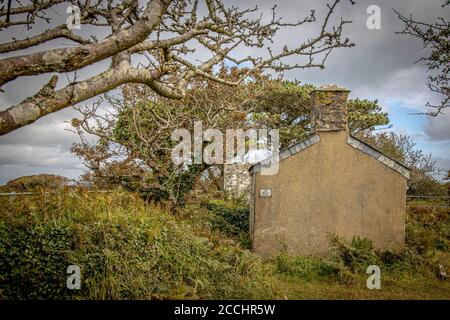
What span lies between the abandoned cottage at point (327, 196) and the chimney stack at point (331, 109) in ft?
0.17

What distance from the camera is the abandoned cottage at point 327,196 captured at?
41.3ft

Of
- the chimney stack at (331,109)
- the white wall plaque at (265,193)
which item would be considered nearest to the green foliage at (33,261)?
the white wall plaque at (265,193)

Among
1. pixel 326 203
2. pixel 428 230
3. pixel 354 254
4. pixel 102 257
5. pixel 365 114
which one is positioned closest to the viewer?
pixel 102 257

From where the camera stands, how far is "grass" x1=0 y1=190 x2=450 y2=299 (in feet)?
23.1

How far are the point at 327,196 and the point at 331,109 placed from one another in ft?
10.3

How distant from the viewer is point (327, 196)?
41.8 ft

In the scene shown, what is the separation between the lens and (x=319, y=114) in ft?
43.2

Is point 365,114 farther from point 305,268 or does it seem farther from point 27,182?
point 27,182

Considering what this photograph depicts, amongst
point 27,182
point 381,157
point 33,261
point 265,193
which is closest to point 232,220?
point 265,193

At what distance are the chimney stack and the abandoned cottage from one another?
51 mm

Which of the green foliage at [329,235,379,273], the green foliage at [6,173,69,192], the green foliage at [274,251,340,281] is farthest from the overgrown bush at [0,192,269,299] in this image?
the green foliage at [6,173,69,192]

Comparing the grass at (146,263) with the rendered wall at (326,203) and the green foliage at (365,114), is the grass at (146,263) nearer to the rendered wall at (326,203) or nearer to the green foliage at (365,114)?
the rendered wall at (326,203)
